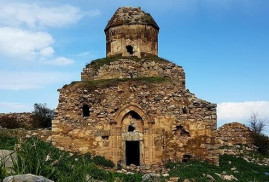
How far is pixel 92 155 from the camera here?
14.1m

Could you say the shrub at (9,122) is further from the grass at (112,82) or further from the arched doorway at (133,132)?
the arched doorway at (133,132)

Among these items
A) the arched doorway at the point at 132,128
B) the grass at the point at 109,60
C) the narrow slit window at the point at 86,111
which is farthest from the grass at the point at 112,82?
the grass at the point at 109,60

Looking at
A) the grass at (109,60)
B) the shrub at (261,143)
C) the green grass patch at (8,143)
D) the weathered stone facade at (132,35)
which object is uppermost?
the weathered stone facade at (132,35)

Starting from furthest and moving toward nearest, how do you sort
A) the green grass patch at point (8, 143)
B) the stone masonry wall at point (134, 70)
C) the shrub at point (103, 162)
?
the stone masonry wall at point (134, 70) → the shrub at point (103, 162) → the green grass patch at point (8, 143)

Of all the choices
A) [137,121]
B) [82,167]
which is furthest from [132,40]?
[82,167]

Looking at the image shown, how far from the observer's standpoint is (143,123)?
1416 cm

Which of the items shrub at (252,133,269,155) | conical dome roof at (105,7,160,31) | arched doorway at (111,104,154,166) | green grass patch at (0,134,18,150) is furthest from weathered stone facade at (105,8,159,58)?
shrub at (252,133,269,155)

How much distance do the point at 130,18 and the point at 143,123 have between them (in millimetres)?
6091

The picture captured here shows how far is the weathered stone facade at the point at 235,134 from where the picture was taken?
20.9m

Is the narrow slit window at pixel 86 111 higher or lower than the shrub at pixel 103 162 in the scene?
higher

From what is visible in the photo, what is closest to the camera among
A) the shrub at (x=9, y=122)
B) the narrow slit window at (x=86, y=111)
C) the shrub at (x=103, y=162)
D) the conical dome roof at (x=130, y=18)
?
the shrub at (x=103, y=162)

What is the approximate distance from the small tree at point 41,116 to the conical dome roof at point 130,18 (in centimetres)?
843

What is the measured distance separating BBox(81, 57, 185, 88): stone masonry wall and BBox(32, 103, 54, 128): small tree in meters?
7.27

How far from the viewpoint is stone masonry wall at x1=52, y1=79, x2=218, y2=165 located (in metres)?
14.0
